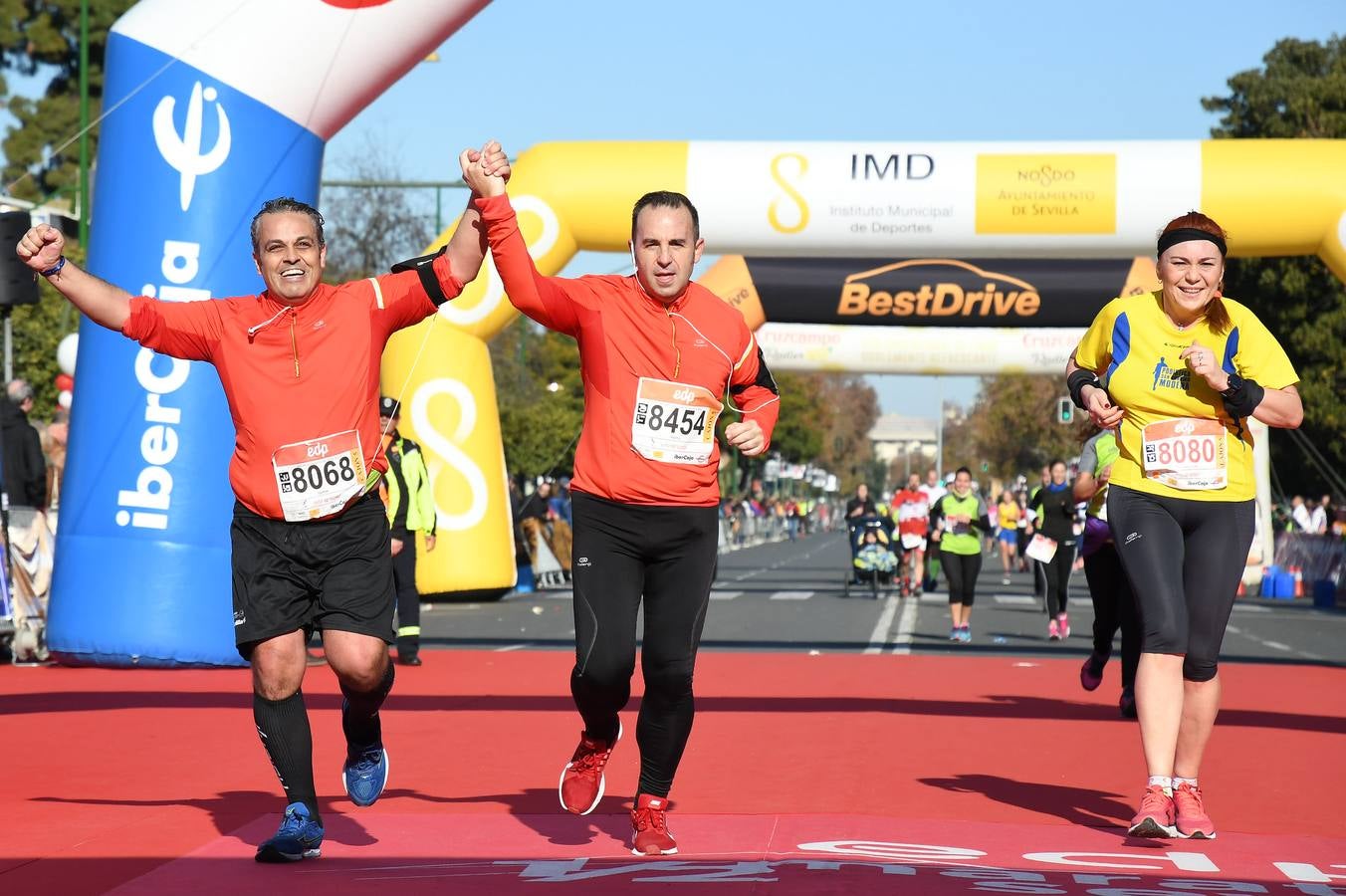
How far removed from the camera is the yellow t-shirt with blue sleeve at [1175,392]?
639cm

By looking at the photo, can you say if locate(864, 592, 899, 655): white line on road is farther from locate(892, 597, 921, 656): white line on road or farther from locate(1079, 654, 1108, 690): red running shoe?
locate(1079, 654, 1108, 690): red running shoe

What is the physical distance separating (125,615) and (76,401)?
1497 millimetres

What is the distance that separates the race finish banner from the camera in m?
21.5

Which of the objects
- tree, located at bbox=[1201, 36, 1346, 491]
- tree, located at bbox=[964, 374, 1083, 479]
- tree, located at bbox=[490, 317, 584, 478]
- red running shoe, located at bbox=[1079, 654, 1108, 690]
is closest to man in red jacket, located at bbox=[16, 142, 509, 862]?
red running shoe, located at bbox=[1079, 654, 1108, 690]

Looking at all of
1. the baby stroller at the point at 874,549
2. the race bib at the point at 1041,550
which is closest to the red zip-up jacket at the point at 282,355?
the race bib at the point at 1041,550

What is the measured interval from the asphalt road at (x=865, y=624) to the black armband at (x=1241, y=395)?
32.4ft

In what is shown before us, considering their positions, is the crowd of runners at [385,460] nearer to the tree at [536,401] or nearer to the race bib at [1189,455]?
the race bib at [1189,455]

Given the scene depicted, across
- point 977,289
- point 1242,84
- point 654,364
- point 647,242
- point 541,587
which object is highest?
point 1242,84

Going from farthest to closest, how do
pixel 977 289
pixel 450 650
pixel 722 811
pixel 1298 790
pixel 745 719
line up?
pixel 977 289
pixel 450 650
pixel 745 719
pixel 1298 790
pixel 722 811

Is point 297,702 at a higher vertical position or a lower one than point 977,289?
lower

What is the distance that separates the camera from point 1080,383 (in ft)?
21.8

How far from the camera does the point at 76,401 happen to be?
491 inches

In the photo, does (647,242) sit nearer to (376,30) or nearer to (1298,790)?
→ (1298,790)

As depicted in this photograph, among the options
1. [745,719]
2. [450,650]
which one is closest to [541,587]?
[450,650]
